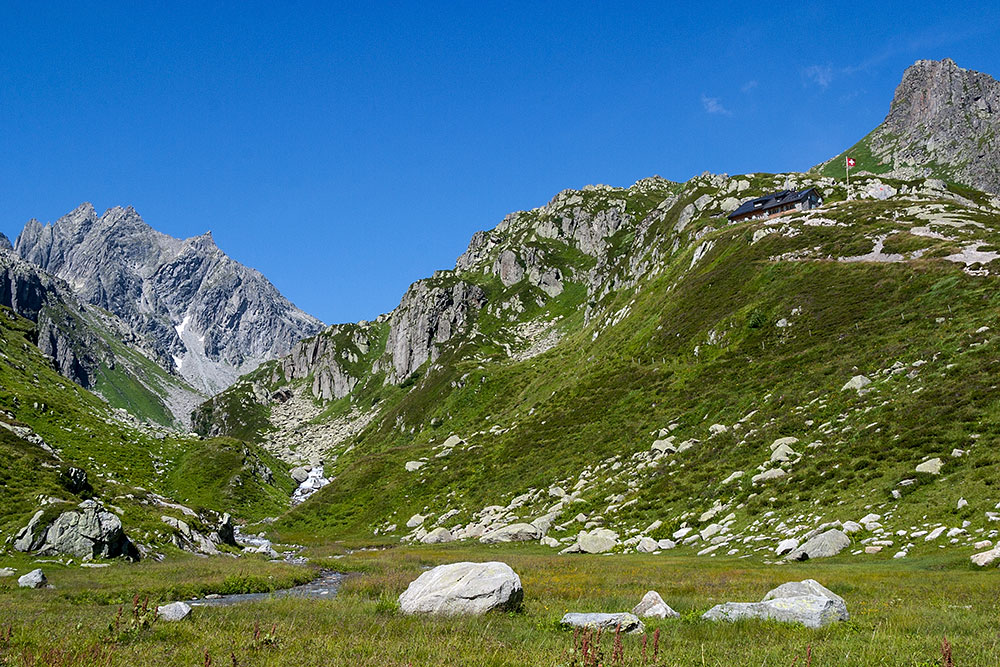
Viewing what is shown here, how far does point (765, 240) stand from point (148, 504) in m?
85.4

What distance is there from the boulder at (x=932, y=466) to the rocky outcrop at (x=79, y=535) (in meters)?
47.5

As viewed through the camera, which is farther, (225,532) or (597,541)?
(225,532)

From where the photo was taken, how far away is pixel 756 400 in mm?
48656

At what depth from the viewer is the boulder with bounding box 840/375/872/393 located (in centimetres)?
4112

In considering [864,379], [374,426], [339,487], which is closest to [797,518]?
[864,379]

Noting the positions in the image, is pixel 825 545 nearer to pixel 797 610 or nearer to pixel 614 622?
pixel 797 610

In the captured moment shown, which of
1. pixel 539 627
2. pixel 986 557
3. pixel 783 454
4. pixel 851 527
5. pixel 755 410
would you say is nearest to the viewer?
Result: pixel 539 627

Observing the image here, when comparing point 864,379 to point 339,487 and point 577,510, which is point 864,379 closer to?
point 577,510

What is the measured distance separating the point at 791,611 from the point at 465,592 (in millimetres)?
9149

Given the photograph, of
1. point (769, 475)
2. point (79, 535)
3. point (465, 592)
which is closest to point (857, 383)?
point (769, 475)

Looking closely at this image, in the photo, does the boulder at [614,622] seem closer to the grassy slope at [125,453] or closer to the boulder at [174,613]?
the boulder at [174,613]

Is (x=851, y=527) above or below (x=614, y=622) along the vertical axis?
below

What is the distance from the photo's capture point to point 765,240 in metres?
82.9

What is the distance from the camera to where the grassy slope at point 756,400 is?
3259cm
